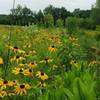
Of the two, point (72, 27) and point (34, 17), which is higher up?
point (34, 17)

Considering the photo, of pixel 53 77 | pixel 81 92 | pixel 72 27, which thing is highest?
pixel 81 92

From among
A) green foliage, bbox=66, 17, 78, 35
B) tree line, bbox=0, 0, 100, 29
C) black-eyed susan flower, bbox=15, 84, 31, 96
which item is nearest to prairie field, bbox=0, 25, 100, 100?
black-eyed susan flower, bbox=15, 84, 31, 96

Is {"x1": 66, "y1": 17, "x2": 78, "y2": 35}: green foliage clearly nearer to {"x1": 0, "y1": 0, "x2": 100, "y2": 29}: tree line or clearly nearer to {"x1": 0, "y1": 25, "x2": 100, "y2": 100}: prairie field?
{"x1": 0, "y1": 0, "x2": 100, "y2": 29}: tree line

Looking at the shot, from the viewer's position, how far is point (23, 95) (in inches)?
131

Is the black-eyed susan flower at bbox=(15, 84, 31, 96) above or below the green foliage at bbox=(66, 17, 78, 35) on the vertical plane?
above

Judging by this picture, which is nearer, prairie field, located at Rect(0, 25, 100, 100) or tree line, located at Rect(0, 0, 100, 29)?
prairie field, located at Rect(0, 25, 100, 100)

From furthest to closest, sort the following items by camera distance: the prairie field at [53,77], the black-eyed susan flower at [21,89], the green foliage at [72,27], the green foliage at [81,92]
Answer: the green foliage at [72,27], the black-eyed susan flower at [21,89], the prairie field at [53,77], the green foliage at [81,92]

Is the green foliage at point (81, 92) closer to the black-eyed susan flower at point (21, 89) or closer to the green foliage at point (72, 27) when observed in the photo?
the black-eyed susan flower at point (21, 89)

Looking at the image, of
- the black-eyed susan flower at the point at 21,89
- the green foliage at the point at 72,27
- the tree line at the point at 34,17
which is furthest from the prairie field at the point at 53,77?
the green foliage at the point at 72,27

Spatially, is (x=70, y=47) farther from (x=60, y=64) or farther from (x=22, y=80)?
(x=22, y=80)

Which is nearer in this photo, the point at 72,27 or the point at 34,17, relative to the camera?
the point at 34,17

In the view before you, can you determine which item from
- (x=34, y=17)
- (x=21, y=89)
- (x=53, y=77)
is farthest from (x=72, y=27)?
(x=21, y=89)

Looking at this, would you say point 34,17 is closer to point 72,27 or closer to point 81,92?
point 72,27

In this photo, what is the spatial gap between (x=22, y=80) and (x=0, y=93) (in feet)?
2.69
